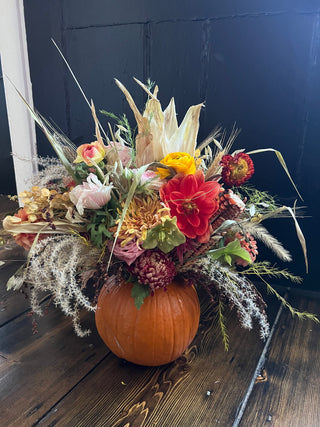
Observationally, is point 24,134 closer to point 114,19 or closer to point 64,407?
point 114,19

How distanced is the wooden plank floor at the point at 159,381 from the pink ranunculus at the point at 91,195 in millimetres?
394

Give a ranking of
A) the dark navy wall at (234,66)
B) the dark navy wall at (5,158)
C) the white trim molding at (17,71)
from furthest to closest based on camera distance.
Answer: the dark navy wall at (5,158) → the white trim molding at (17,71) → the dark navy wall at (234,66)

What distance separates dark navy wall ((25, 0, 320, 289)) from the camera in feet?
3.67

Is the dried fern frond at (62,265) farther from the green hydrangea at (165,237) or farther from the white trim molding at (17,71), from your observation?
the white trim molding at (17,71)

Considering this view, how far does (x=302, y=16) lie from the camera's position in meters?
1.07

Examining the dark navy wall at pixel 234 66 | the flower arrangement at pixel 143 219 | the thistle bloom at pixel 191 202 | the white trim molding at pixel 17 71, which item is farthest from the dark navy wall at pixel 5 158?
the thistle bloom at pixel 191 202

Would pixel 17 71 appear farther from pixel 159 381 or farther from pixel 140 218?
pixel 159 381

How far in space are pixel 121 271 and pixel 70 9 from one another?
1.27 m

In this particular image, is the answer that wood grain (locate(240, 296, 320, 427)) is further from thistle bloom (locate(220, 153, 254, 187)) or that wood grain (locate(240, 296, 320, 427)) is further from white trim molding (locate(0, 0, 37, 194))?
white trim molding (locate(0, 0, 37, 194))

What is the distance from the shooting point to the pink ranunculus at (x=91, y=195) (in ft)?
2.11

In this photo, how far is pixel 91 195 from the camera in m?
0.65

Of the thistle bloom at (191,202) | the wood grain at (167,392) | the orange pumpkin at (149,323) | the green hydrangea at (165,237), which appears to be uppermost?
the thistle bloom at (191,202)

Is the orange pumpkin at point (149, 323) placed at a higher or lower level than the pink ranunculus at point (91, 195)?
lower

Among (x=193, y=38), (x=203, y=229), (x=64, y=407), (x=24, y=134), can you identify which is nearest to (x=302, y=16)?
(x=193, y=38)
